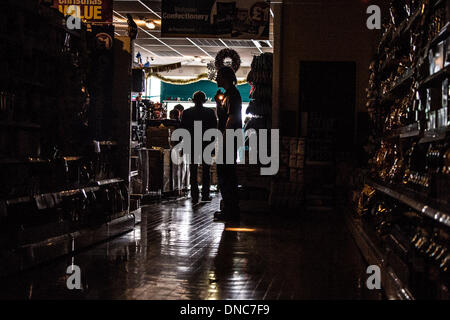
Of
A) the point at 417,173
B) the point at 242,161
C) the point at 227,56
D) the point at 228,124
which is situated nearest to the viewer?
the point at 417,173

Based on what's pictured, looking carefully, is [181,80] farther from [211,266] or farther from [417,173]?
[417,173]

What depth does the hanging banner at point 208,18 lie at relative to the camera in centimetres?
844

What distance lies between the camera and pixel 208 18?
27.8 ft

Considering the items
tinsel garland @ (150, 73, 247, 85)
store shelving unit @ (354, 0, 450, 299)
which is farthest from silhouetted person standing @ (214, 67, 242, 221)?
tinsel garland @ (150, 73, 247, 85)

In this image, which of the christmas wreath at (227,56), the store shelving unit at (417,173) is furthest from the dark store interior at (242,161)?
the christmas wreath at (227,56)

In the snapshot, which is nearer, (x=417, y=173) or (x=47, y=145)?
(x=417, y=173)

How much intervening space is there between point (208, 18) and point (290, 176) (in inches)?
111

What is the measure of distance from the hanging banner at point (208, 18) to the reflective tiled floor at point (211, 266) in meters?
3.33

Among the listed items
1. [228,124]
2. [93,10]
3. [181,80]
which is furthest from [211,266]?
[181,80]

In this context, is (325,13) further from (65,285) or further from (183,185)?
(65,285)

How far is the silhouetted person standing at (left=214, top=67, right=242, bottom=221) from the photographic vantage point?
6895 mm

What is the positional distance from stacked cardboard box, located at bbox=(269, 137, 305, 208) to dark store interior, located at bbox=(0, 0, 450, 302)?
22mm
